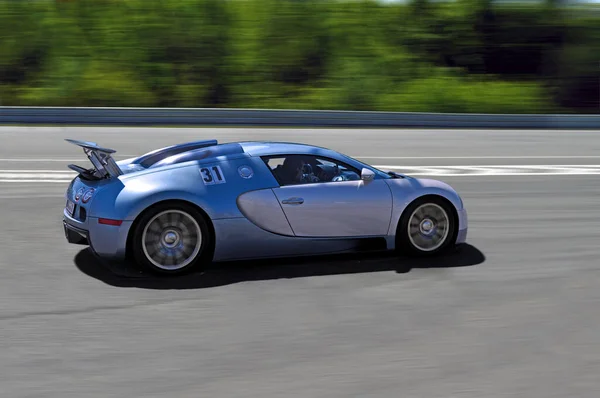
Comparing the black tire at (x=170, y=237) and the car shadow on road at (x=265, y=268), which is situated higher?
the black tire at (x=170, y=237)

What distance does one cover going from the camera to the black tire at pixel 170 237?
7555mm

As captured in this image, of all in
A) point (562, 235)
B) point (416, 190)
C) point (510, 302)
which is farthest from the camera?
point (562, 235)

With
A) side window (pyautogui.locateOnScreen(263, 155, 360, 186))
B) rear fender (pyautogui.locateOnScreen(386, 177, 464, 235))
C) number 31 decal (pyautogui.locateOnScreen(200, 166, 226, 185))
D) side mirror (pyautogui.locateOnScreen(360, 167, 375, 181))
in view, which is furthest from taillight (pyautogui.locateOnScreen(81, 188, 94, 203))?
rear fender (pyautogui.locateOnScreen(386, 177, 464, 235))

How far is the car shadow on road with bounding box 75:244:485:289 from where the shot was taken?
7.55m

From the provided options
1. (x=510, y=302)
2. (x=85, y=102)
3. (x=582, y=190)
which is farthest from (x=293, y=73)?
(x=510, y=302)

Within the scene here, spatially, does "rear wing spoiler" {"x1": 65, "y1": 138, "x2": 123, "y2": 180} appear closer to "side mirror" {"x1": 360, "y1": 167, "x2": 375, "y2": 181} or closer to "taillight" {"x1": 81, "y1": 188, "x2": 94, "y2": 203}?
"taillight" {"x1": 81, "y1": 188, "x2": 94, "y2": 203}

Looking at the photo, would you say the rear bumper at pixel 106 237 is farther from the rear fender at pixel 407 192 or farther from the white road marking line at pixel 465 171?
the white road marking line at pixel 465 171

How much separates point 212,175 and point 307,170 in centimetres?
94

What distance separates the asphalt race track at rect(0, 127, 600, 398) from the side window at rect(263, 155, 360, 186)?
780 millimetres

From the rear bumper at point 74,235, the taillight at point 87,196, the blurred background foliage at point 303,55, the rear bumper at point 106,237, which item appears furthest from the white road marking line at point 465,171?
the blurred background foliage at point 303,55

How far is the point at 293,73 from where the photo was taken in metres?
39.9

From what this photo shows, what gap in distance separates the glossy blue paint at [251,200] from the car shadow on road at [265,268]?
160 mm

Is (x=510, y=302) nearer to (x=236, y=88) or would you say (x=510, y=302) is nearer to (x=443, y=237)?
(x=443, y=237)

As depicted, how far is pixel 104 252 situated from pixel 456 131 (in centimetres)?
1813
